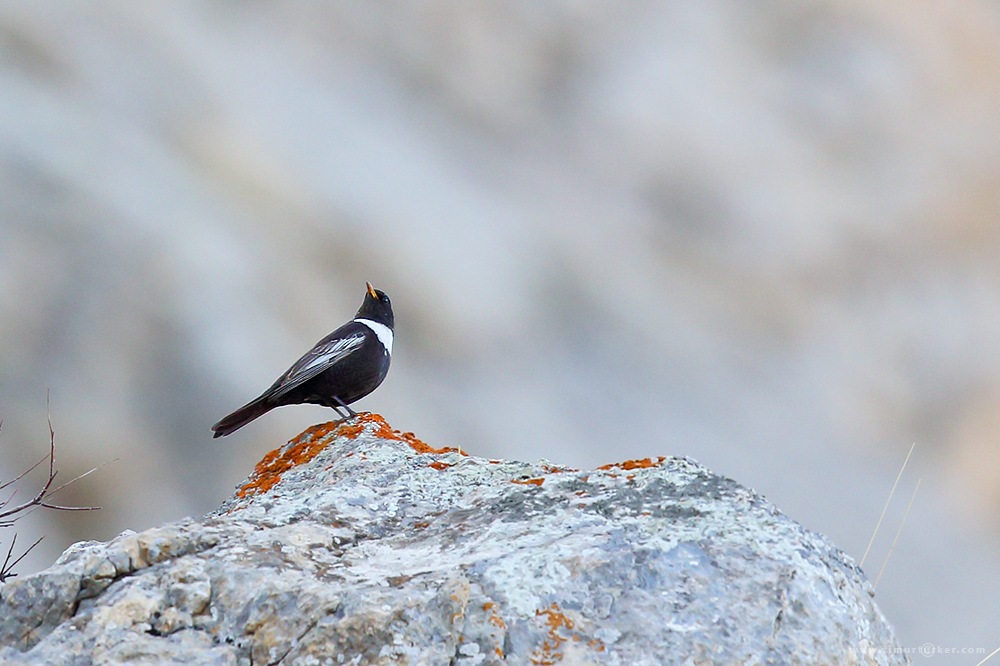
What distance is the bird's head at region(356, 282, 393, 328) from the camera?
679cm

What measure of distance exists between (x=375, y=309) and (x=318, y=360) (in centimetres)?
110

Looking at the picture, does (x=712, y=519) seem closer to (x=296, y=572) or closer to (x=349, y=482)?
(x=296, y=572)

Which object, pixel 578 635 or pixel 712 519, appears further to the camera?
pixel 712 519

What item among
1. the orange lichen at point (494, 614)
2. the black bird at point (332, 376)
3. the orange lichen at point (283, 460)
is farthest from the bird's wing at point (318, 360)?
the orange lichen at point (494, 614)

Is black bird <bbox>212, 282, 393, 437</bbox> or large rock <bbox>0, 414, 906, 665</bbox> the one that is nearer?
large rock <bbox>0, 414, 906, 665</bbox>

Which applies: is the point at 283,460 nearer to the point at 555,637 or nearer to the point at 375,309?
the point at 375,309

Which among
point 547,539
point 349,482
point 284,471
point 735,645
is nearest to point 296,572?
point 547,539

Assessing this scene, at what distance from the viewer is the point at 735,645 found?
242 cm

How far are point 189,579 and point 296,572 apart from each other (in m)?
0.30

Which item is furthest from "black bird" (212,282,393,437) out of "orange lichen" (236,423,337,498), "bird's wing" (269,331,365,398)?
"orange lichen" (236,423,337,498)

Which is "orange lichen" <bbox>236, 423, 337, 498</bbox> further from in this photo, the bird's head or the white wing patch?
the bird's head

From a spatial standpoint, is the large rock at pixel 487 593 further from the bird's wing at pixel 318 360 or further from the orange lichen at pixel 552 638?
the bird's wing at pixel 318 360

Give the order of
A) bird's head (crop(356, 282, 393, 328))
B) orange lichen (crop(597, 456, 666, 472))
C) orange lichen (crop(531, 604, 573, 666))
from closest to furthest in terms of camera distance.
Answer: orange lichen (crop(531, 604, 573, 666)) < orange lichen (crop(597, 456, 666, 472)) < bird's head (crop(356, 282, 393, 328))

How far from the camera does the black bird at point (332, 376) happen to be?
18.3 ft
